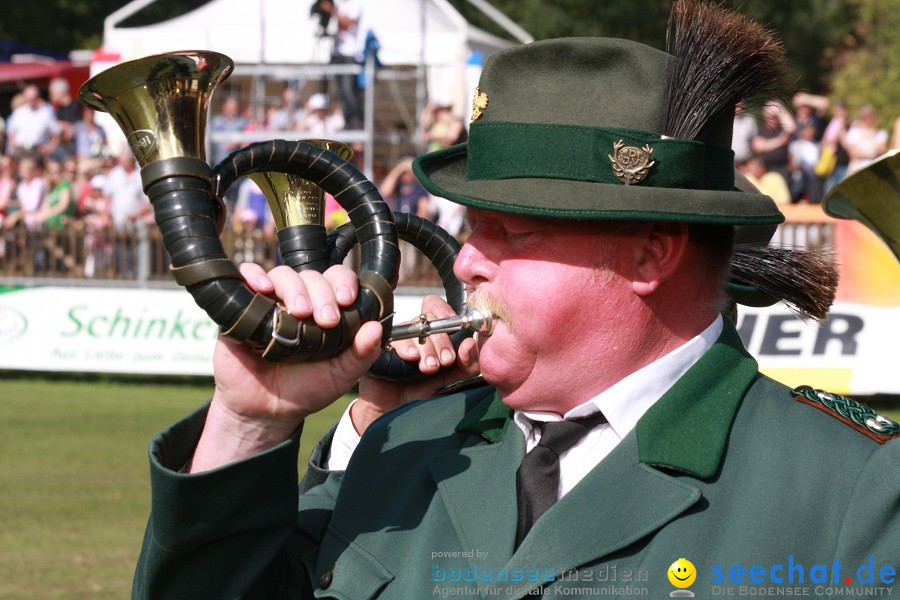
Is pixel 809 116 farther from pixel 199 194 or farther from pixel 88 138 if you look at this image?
pixel 199 194

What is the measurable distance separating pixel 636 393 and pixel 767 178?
12.2 metres

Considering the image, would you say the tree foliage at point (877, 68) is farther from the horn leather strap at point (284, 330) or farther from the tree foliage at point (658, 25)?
the horn leather strap at point (284, 330)

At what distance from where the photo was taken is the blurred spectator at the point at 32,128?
18.1 m

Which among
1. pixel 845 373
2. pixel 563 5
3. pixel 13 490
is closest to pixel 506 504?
pixel 13 490

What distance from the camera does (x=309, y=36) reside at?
17812 millimetres

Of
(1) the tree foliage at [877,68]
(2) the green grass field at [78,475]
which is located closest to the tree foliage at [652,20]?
(1) the tree foliage at [877,68]

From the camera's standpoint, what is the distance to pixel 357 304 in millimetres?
2371

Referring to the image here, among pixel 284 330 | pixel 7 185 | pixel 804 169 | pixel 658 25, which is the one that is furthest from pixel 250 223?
pixel 658 25

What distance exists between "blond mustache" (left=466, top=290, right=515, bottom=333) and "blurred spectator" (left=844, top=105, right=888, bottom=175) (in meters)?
13.0

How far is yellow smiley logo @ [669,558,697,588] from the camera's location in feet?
7.79

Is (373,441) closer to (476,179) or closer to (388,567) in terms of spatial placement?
(388,567)

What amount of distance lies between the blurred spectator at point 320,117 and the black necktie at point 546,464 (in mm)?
14108

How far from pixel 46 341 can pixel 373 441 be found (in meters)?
11.9

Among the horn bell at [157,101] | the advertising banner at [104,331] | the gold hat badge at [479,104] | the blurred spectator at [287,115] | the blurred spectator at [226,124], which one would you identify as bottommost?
the advertising banner at [104,331]
